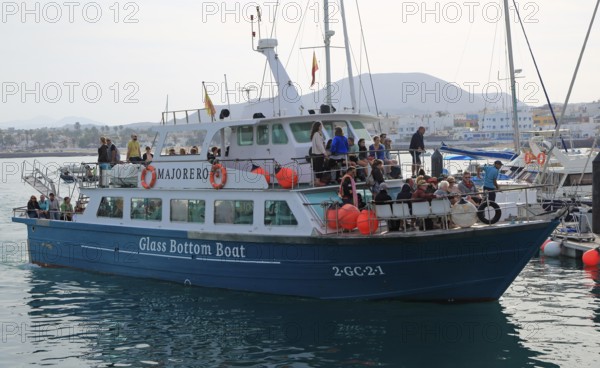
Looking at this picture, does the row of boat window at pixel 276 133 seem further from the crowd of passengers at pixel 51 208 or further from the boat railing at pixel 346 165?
the crowd of passengers at pixel 51 208

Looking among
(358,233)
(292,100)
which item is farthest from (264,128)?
(358,233)

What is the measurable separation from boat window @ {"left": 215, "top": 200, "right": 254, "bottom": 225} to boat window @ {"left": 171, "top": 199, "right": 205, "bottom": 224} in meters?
0.55

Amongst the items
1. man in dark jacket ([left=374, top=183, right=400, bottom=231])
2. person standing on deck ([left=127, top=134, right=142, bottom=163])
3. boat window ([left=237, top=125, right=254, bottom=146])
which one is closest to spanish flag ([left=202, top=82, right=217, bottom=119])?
boat window ([left=237, top=125, right=254, bottom=146])

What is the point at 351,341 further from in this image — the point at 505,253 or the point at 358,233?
the point at 505,253

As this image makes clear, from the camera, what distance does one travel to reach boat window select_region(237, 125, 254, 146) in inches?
741

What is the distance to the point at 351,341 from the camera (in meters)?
14.8

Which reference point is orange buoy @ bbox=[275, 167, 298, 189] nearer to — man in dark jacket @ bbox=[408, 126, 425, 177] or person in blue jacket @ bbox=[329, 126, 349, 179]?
person in blue jacket @ bbox=[329, 126, 349, 179]

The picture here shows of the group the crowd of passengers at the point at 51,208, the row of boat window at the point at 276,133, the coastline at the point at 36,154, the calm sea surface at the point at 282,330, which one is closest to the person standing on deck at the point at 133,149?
the row of boat window at the point at 276,133

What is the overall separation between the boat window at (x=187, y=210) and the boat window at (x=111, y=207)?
7.07 feet

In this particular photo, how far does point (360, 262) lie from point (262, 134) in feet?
14.6

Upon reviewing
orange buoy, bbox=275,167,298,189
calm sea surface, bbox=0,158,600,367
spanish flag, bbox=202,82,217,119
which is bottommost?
calm sea surface, bbox=0,158,600,367

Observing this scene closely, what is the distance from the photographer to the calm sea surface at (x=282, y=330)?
14.1m

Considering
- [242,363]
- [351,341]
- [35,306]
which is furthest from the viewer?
[35,306]

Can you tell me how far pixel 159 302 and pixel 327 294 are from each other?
4.33 meters
